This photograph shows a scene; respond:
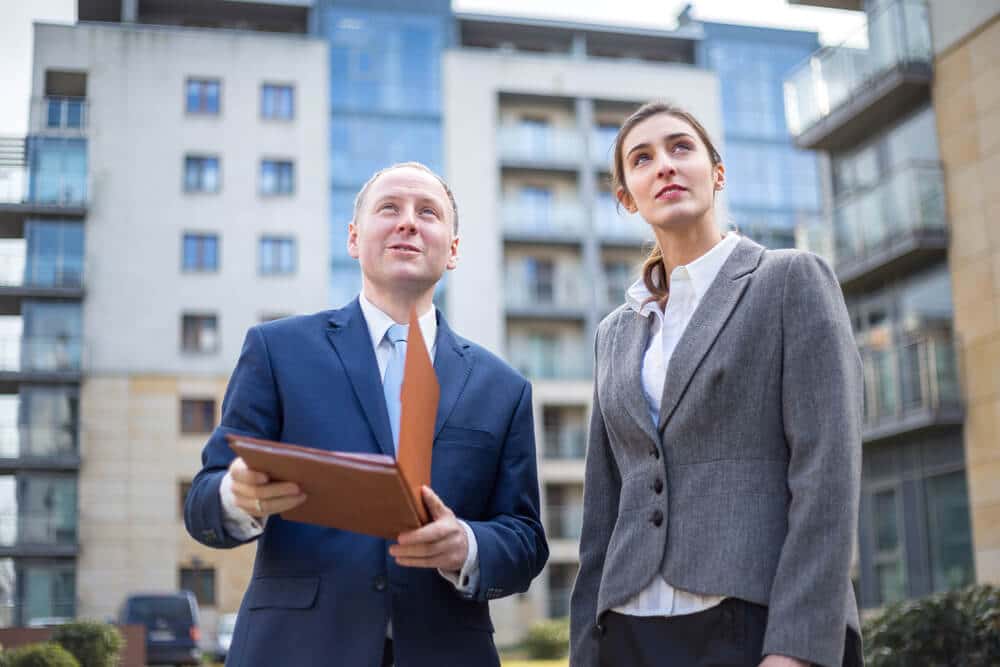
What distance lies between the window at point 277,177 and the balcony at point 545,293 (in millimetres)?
8297

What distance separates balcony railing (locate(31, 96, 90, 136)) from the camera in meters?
41.2

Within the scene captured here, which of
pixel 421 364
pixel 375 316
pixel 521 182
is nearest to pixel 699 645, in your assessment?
pixel 421 364

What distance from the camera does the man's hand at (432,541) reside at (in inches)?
117

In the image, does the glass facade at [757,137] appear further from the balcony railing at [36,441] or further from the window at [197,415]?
the balcony railing at [36,441]

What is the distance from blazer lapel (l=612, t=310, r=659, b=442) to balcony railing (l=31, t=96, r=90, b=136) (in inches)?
1610

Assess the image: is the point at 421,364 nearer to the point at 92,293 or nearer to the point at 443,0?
the point at 92,293

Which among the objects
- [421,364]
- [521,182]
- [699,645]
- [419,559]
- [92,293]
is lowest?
[699,645]

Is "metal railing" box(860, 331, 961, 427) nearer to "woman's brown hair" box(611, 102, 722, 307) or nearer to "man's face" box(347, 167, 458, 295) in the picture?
"woman's brown hair" box(611, 102, 722, 307)

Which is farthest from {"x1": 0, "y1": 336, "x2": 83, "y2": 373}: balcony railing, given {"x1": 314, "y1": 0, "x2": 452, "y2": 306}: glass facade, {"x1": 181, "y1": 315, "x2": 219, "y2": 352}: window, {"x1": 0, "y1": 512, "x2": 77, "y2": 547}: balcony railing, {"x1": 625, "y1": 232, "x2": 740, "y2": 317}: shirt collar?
{"x1": 625, "y1": 232, "x2": 740, "y2": 317}: shirt collar

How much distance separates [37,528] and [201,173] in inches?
509

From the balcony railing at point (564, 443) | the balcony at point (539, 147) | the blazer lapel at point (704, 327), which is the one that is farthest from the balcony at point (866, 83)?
the balcony at point (539, 147)

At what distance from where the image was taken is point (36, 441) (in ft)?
128

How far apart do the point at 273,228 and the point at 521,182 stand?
942cm

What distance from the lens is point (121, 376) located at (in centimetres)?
4003
